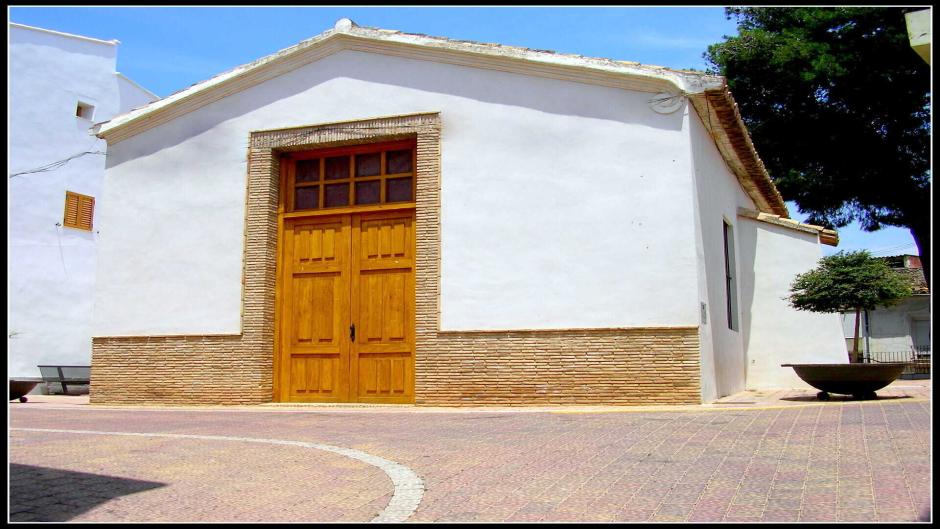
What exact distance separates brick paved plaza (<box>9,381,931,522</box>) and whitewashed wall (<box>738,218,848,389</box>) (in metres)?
6.48

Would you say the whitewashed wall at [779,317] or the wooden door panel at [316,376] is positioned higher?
the whitewashed wall at [779,317]

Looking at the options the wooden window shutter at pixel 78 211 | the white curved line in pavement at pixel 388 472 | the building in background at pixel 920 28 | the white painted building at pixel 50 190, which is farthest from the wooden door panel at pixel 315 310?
the wooden window shutter at pixel 78 211

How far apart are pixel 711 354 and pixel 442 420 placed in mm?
4546

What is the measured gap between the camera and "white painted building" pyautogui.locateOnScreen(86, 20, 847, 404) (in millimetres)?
11070

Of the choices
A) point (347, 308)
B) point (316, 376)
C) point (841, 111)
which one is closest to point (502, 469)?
point (347, 308)

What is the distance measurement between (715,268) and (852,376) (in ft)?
9.49

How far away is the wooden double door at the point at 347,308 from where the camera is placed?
12250mm

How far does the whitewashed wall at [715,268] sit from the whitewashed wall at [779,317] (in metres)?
0.22

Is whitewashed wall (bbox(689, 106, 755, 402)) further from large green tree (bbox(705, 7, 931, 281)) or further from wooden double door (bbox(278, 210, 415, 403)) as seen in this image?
large green tree (bbox(705, 7, 931, 281))

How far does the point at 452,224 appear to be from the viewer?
11852mm

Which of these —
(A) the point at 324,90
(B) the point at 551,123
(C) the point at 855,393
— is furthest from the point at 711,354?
(A) the point at 324,90

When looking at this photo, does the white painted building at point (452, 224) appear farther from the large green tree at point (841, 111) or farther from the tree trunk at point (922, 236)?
the tree trunk at point (922, 236)

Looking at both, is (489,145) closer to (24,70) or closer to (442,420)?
(442,420)

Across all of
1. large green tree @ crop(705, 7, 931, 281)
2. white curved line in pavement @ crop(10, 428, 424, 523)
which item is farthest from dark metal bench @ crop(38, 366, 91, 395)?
large green tree @ crop(705, 7, 931, 281)
